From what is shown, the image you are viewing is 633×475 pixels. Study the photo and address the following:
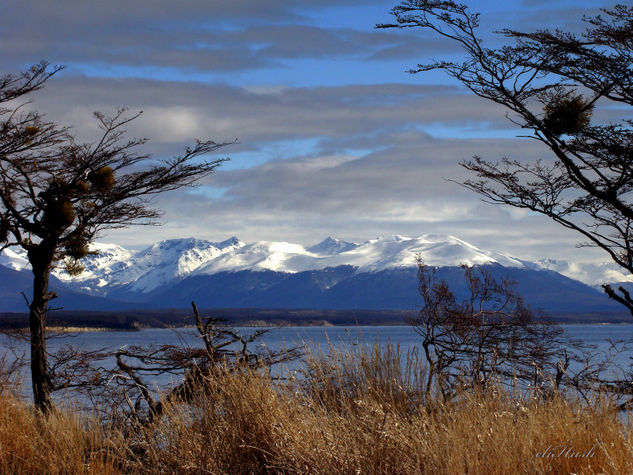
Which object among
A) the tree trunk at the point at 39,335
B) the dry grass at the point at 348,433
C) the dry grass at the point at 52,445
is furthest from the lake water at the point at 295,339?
the dry grass at the point at 52,445

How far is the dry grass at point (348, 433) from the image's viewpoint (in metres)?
4.42

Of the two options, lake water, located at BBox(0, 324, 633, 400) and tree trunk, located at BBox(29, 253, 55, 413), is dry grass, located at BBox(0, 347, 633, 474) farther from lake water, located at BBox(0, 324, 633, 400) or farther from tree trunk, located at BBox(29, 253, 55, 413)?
tree trunk, located at BBox(29, 253, 55, 413)

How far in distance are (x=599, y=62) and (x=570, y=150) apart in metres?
1.29

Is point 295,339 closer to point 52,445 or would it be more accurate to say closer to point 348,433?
point 52,445

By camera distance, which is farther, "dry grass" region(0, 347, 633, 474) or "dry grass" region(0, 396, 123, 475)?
"dry grass" region(0, 396, 123, 475)

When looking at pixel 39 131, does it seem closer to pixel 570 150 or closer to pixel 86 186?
pixel 86 186

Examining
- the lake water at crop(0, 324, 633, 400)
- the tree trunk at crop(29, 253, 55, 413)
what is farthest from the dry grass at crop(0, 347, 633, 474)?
the tree trunk at crop(29, 253, 55, 413)

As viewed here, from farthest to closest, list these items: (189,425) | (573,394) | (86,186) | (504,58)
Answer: (86,186) < (504,58) < (189,425) < (573,394)

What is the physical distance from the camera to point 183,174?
11.0 metres

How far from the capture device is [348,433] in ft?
16.9

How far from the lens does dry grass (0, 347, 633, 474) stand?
442 centimetres

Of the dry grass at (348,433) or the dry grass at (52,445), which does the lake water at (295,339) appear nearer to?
the dry grass at (348,433)

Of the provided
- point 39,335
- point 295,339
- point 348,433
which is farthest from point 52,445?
point 295,339

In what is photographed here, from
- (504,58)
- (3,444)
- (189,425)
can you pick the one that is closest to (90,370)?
(3,444)
